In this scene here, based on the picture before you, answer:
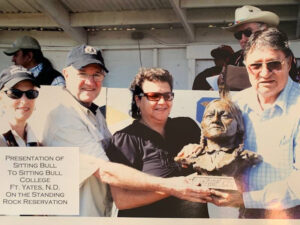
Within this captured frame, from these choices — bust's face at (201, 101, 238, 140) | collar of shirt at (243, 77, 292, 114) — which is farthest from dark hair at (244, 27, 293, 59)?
bust's face at (201, 101, 238, 140)

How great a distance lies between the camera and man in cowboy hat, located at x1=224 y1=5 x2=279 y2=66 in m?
2.57

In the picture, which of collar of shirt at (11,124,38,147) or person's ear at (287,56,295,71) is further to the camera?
collar of shirt at (11,124,38,147)

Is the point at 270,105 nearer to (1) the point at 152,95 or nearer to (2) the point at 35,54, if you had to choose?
(1) the point at 152,95

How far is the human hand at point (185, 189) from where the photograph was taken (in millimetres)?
2553

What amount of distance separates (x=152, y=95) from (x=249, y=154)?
0.73 meters

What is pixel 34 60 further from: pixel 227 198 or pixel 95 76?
pixel 227 198

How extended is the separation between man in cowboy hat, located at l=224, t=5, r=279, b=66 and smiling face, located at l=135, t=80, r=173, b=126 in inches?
19.5

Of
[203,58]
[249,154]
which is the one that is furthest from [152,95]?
[249,154]

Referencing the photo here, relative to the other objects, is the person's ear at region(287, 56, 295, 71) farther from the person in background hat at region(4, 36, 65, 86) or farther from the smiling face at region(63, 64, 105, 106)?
the person in background hat at region(4, 36, 65, 86)

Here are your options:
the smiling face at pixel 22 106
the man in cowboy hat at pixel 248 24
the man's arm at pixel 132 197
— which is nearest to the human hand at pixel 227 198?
the man's arm at pixel 132 197

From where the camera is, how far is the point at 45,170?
265 cm

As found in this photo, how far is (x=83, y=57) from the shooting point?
2.63 meters

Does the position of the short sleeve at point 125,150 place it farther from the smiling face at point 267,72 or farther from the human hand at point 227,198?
the smiling face at point 267,72

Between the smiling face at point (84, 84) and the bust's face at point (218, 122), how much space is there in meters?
0.74
